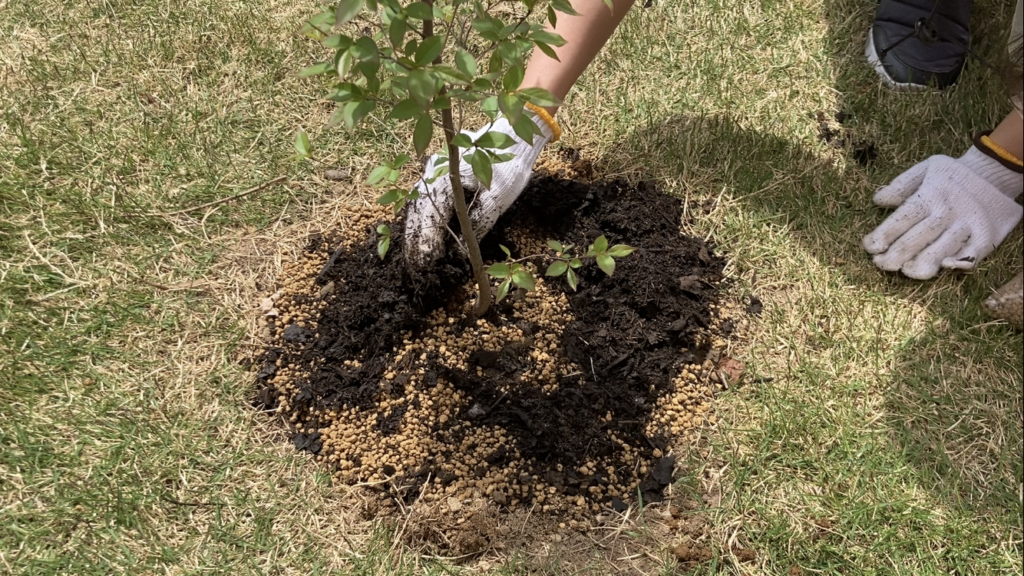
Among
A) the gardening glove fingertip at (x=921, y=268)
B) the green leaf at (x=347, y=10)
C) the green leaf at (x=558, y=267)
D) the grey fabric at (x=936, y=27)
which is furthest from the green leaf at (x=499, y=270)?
the grey fabric at (x=936, y=27)

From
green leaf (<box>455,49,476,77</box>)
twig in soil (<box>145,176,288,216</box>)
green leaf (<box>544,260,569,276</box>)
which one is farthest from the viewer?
twig in soil (<box>145,176,288,216</box>)

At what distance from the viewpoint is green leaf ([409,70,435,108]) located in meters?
0.96

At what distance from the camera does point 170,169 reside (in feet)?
7.11

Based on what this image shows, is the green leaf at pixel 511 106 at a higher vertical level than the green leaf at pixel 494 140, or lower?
higher

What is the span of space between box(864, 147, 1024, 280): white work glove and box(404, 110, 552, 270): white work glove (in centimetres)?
106

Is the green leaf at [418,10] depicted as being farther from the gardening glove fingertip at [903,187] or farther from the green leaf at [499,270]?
the gardening glove fingertip at [903,187]

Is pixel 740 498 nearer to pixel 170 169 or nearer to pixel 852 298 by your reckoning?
pixel 852 298

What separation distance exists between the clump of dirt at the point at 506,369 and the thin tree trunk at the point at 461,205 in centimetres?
10

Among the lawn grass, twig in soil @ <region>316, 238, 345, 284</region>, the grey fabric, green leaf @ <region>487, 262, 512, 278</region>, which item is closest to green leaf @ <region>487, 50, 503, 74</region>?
green leaf @ <region>487, 262, 512, 278</region>

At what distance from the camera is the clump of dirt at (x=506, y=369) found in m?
1.57

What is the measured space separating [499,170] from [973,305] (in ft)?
4.53

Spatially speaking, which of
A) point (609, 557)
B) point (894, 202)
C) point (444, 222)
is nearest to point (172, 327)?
point (444, 222)

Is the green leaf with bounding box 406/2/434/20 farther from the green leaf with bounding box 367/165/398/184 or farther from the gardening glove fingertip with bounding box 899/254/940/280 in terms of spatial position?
the gardening glove fingertip with bounding box 899/254/940/280

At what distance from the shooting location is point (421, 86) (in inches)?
37.8
